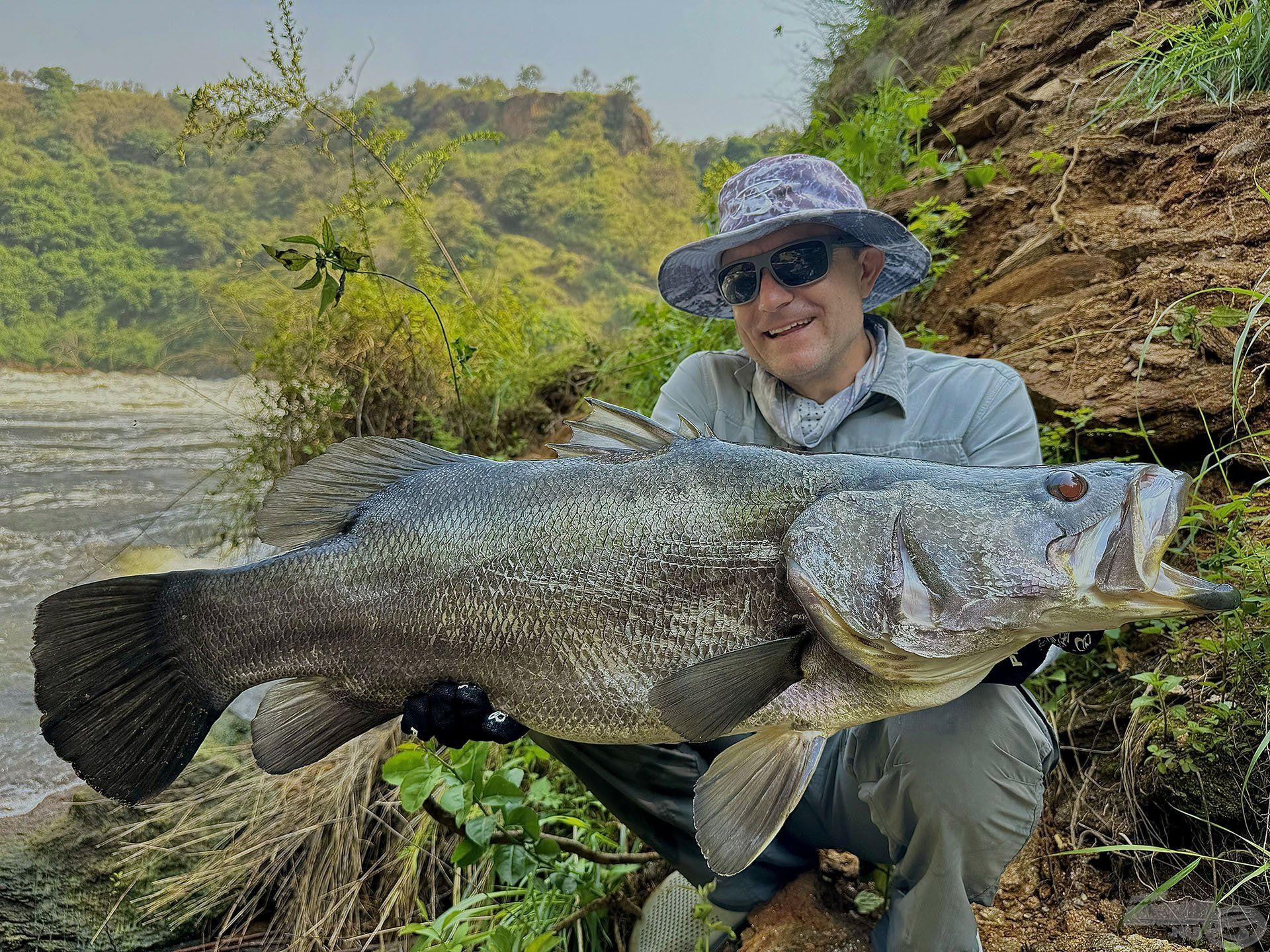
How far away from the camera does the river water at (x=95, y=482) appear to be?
4.44 meters

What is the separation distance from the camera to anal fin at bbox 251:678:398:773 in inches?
71.0

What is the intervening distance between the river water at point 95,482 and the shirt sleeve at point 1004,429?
→ 167 inches

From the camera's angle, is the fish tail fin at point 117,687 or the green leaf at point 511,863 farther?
the green leaf at point 511,863

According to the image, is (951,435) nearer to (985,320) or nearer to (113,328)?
(985,320)

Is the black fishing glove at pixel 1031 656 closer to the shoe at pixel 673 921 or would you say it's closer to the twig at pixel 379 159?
the shoe at pixel 673 921

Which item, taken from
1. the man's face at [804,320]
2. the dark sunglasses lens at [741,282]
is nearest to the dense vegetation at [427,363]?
the man's face at [804,320]

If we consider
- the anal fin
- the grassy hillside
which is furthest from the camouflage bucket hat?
the grassy hillside

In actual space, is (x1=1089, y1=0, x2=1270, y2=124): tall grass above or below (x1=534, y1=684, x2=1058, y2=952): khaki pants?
above

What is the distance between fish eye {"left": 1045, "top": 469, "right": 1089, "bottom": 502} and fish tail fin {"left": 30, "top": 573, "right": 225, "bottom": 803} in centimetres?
178

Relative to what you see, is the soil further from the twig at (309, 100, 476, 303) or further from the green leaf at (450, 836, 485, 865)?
the twig at (309, 100, 476, 303)

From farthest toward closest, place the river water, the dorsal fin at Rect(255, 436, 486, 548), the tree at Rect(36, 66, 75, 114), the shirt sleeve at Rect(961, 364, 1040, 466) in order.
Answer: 1. the tree at Rect(36, 66, 75, 114)
2. the river water
3. the shirt sleeve at Rect(961, 364, 1040, 466)
4. the dorsal fin at Rect(255, 436, 486, 548)

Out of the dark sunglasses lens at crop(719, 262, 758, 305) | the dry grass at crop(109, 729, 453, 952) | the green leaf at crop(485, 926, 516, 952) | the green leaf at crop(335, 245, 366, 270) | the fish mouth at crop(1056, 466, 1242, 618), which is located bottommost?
the dry grass at crop(109, 729, 453, 952)

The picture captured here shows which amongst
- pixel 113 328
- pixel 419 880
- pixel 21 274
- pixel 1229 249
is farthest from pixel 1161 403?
pixel 21 274

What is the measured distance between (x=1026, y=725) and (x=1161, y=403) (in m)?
1.59
